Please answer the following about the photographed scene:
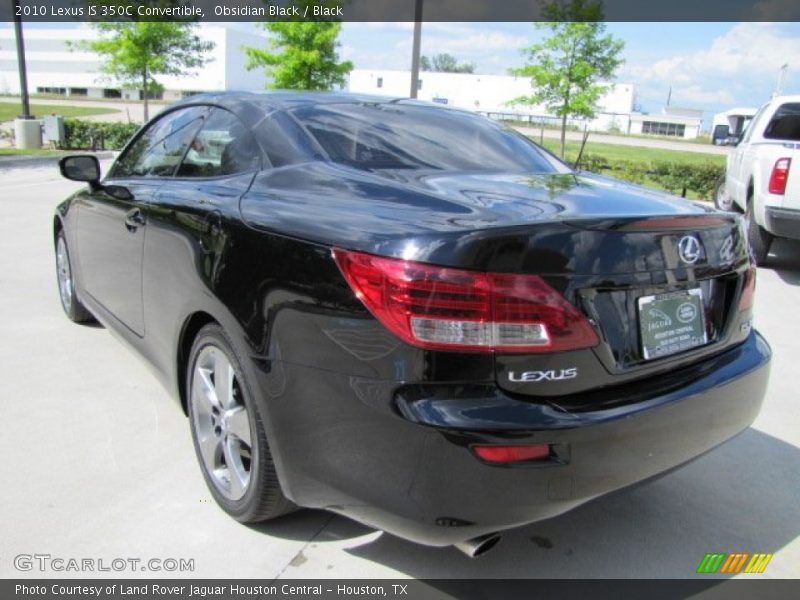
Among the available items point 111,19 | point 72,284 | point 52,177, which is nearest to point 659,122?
point 111,19

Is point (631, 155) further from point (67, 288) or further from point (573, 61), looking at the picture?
point (67, 288)

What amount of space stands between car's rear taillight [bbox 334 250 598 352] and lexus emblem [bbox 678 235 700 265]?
1.84ft

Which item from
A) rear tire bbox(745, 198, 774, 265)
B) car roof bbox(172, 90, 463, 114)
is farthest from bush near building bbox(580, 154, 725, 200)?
car roof bbox(172, 90, 463, 114)

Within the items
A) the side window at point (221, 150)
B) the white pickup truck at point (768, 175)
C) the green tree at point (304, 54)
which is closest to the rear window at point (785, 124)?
the white pickup truck at point (768, 175)

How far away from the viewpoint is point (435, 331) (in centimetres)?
189

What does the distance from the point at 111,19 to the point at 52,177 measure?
1130 cm

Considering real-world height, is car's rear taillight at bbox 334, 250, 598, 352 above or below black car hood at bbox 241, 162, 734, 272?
below

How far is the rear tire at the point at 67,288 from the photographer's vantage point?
4.79m

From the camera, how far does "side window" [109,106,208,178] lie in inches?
135

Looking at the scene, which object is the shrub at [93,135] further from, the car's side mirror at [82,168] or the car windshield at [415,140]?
the car windshield at [415,140]

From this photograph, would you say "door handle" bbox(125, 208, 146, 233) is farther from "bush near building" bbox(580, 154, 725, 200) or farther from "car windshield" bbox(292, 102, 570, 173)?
"bush near building" bbox(580, 154, 725, 200)

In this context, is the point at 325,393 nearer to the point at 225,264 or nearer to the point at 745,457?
the point at 225,264
